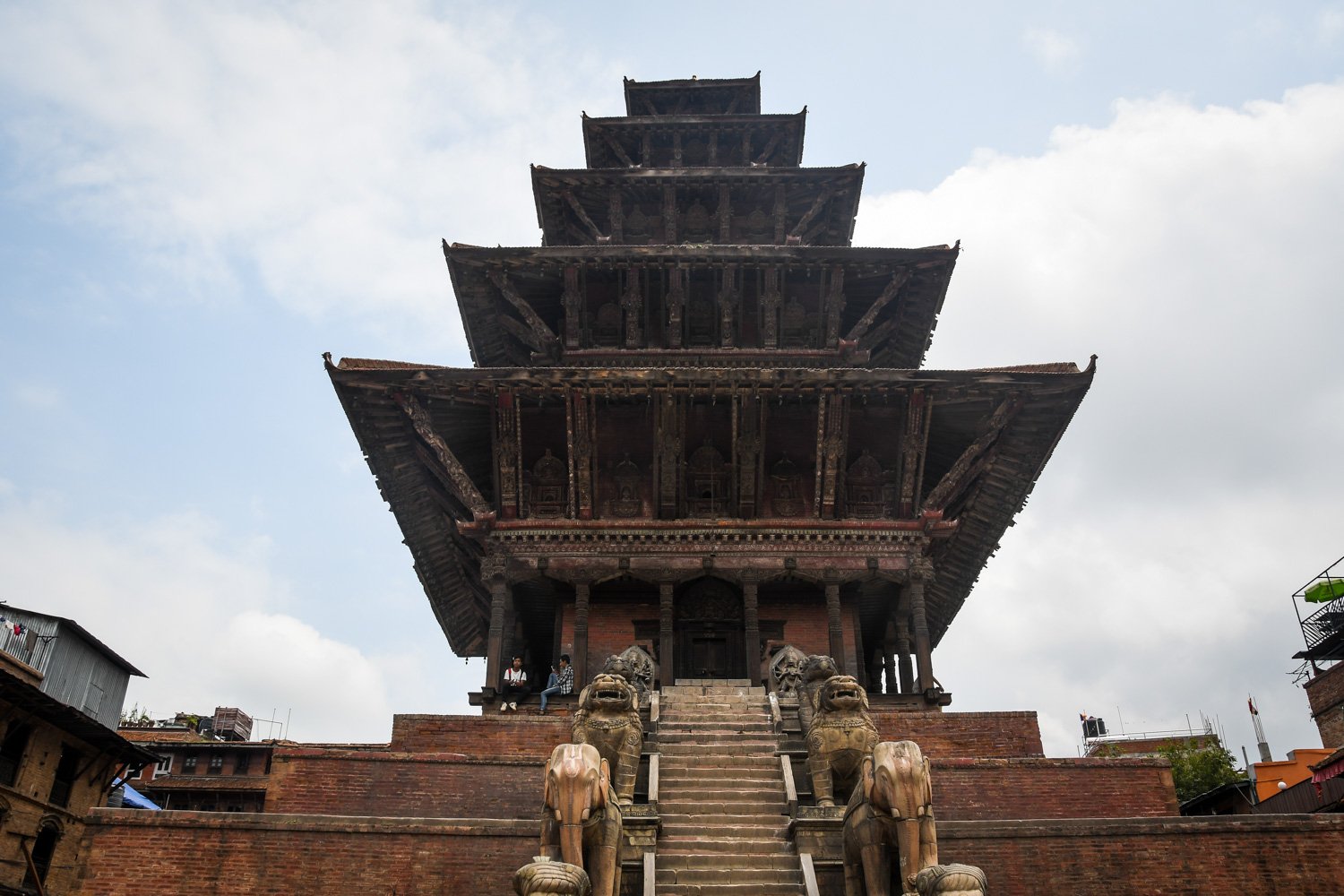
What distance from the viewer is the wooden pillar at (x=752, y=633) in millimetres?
18969

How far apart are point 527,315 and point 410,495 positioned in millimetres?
4737

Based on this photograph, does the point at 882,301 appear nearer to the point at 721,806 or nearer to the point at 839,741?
the point at 839,741

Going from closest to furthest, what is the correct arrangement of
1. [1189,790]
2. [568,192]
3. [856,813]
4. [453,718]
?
[856,813] → [453,718] → [568,192] → [1189,790]

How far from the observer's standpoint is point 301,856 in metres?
11.7

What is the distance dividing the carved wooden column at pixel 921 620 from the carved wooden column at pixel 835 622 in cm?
138

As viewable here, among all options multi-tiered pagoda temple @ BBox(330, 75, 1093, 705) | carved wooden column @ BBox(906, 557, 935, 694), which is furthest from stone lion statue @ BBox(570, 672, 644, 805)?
carved wooden column @ BBox(906, 557, 935, 694)

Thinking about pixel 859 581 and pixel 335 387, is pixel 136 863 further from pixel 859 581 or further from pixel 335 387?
pixel 859 581

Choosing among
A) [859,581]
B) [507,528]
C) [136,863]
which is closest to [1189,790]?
[859,581]

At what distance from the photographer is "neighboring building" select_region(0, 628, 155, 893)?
25.1 meters

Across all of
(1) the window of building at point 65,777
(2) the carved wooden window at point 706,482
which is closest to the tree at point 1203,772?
(2) the carved wooden window at point 706,482

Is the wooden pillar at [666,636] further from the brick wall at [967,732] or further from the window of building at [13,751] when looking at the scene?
the window of building at [13,751]

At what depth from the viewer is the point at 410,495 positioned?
70.7 feet

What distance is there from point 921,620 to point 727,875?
30.8ft

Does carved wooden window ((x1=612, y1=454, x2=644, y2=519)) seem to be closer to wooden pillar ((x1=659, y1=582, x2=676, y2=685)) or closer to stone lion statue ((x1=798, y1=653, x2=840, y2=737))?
wooden pillar ((x1=659, y1=582, x2=676, y2=685))
